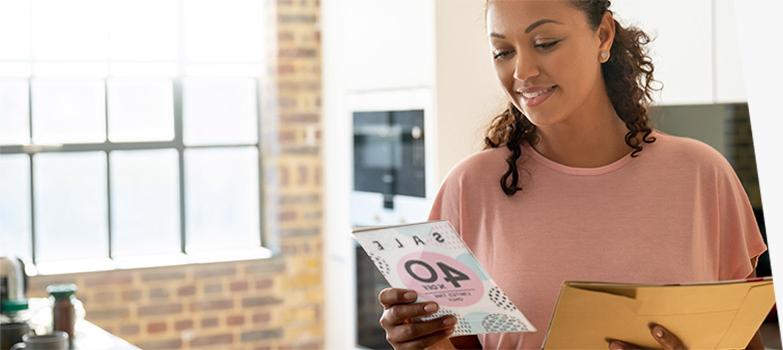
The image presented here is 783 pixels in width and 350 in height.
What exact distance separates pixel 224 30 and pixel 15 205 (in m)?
1.45

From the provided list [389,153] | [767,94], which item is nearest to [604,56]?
[767,94]

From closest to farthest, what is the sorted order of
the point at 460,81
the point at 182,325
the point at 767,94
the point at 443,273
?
1. the point at 767,94
2. the point at 443,273
3. the point at 460,81
4. the point at 182,325

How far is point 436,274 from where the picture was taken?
1.41 meters

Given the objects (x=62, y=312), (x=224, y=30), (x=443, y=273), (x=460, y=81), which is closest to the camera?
(x=443, y=273)

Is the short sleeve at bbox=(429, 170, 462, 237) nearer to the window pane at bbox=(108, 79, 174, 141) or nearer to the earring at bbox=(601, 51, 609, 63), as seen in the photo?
the earring at bbox=(601, 51, 609, 63)

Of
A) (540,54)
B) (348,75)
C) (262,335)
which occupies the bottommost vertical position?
(262,335)

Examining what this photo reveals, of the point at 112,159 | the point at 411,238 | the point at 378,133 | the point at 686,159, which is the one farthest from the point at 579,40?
the point at 112,159

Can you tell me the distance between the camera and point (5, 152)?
493 cm

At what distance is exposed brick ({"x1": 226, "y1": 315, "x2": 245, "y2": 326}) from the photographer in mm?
5344

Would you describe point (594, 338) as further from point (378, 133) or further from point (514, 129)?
point (378, 133)

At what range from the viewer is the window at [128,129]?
500 centimetres

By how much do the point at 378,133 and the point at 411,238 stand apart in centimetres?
337

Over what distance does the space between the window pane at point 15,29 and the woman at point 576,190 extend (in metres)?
3.88

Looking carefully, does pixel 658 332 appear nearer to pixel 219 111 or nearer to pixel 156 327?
pixel 156 327
